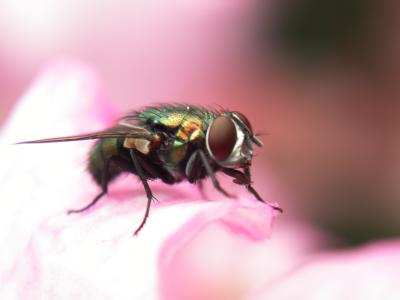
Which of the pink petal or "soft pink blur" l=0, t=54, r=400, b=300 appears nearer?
"soft pink blur" l=0, t=54, r=400, b=300

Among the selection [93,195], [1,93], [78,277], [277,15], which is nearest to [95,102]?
[93,195]

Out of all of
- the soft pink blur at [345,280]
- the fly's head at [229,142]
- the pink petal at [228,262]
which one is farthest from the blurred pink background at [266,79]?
the fly's head at [229,142]

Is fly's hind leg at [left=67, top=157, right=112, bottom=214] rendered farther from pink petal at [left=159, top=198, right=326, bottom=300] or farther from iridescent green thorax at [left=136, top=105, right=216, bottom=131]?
pink petal at [left=159, top=198, right=326, bottom=300]

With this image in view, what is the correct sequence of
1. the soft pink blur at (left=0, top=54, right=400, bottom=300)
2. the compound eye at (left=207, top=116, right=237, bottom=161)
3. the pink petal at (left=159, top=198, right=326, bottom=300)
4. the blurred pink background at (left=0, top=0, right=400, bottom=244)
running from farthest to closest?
the blurred pink background at (left=0, top=0, right=400, bottom=244)
the pink petal at (left=159, top=198, right=326, bottom=300)
the compound eye at (left=207, top=116, right=237, bottom=161)
the soft pink blur at (left=0, top=54, right=400, bottom=300)

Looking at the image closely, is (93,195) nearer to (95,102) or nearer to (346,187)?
(95,102)

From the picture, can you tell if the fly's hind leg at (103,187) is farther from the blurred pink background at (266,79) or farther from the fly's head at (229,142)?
the blurred pink background at (266,79)

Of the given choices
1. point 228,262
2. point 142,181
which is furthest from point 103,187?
point 228,262

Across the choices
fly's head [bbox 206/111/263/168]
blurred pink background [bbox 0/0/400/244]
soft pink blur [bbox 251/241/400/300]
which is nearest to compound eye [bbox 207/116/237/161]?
fly's head [bbox 206/111/263/168]
